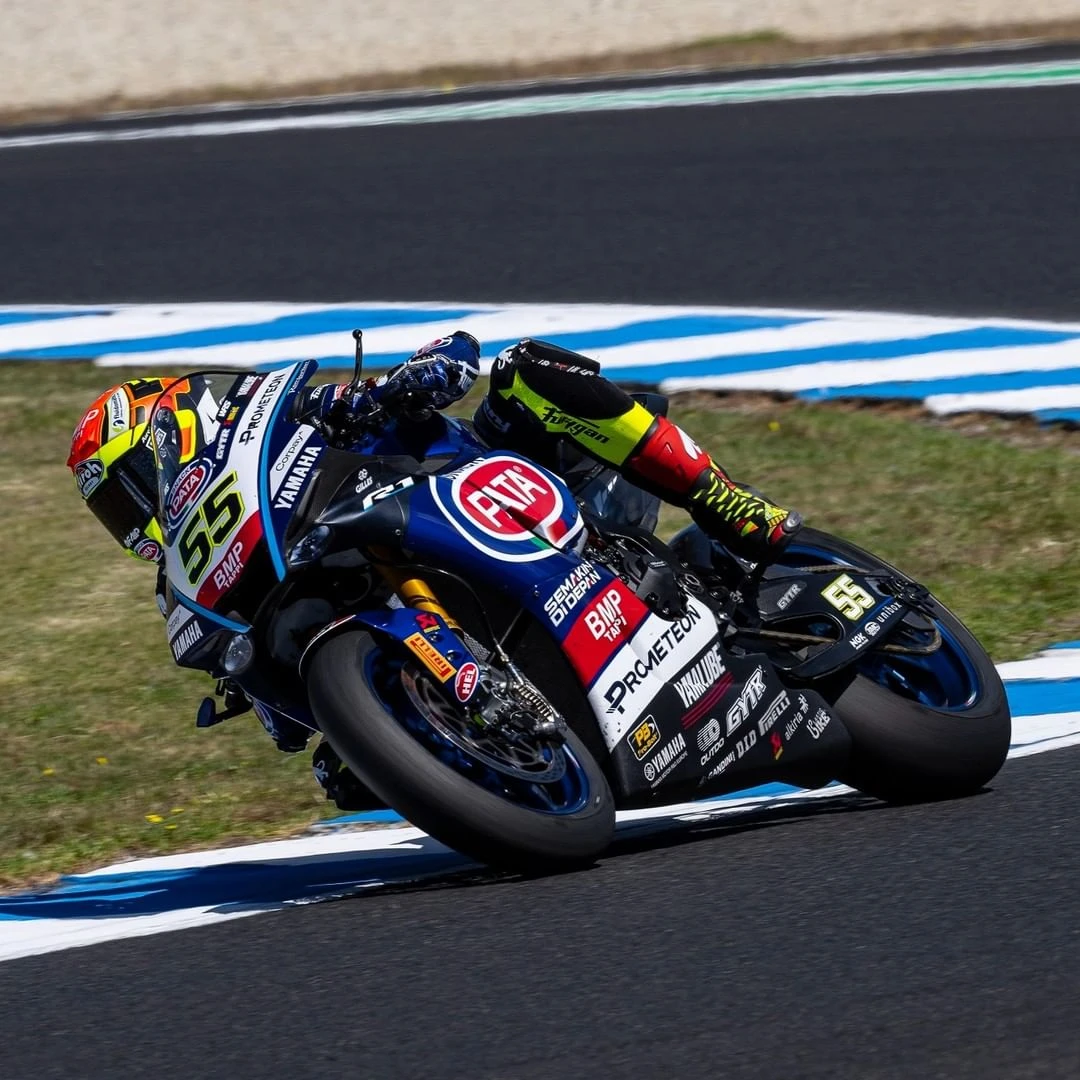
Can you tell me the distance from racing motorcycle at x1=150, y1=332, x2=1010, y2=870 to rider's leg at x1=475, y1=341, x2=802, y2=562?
11 centimetres

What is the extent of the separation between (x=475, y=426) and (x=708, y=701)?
803mm

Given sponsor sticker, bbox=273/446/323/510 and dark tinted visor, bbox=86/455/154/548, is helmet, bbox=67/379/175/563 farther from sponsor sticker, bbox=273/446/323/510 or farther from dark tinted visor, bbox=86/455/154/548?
sponsor sticker, bbox=273/446/323/510

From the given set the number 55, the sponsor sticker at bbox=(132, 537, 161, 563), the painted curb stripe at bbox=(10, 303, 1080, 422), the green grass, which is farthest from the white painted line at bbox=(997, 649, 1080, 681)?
the sponsor sticker at bbox=(132, 537, 161, 563)

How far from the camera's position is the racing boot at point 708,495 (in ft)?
15.8

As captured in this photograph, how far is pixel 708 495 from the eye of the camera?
4.89 m

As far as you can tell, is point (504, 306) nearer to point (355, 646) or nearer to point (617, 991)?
point (355, 646)

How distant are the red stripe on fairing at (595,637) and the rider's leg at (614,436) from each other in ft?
1.05

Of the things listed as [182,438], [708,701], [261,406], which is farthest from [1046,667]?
[182,438]

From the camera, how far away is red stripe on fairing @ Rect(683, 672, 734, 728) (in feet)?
15.3

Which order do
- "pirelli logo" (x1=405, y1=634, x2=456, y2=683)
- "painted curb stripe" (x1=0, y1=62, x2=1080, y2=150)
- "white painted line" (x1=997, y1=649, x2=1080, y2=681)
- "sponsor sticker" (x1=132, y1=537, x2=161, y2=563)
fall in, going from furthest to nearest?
1. "painted curb stripe" (x1=0, y1=62, x2=1080, y2=150)
2. "white painted line" (x1=997, y1=649, x2=1080, y2=681)
3. "sponsor sticker" (x1=132, y1=537, x2=161, y2=563)
4. "pirelli logo" (x1=405, y1=634, x2=456, y2=683)

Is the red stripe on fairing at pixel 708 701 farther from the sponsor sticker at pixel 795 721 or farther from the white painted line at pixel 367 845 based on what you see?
the white painted line at pixel 367 845

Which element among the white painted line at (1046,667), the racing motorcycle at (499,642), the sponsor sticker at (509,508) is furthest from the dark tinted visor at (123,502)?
the white painted line at (1046,667)

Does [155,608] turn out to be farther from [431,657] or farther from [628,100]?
[628,100]

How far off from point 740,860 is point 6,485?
5.33 m
